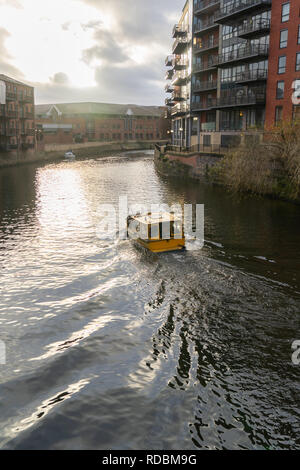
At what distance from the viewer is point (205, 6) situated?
57375mm

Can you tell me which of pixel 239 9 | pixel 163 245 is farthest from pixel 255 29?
pixel 163 245

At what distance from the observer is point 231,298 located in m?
15.3

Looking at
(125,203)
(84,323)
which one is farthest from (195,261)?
(125,203)

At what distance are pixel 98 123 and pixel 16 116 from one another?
186 feet

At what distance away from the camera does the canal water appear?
30.4ft

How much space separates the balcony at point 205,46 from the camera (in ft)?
180

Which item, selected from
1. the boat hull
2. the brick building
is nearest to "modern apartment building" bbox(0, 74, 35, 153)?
the brick building

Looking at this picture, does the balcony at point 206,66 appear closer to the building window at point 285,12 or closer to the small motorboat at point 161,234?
the building window at point 285,12

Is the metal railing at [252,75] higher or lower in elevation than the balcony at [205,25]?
lower

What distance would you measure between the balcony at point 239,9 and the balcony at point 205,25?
324cm

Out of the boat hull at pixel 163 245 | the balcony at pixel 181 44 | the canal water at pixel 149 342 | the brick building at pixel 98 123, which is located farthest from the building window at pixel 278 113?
the brick building at pixel 98 123

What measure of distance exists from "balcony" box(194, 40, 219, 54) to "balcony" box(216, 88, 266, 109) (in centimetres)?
817

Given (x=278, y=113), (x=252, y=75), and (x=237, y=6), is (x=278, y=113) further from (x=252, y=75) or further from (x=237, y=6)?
(x=237, y=6)
